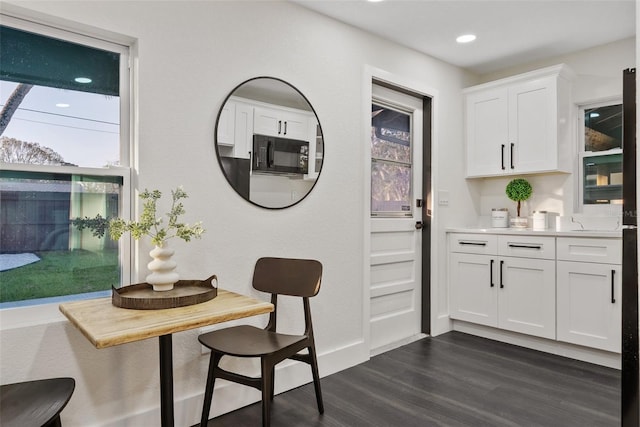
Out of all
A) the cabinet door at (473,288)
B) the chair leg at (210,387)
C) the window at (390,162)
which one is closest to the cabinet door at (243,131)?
the chair leg at (210,387)

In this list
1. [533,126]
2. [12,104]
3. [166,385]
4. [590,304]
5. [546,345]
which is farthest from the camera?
[533,126]

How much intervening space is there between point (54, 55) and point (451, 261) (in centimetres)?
332

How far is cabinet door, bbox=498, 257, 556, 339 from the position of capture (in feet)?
10.4

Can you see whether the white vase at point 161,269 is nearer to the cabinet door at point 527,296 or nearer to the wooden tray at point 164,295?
the wooden tray at point 164,295

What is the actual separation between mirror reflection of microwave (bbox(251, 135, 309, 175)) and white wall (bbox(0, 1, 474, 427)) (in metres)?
0.20

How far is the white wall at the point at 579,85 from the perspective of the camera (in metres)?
3.33

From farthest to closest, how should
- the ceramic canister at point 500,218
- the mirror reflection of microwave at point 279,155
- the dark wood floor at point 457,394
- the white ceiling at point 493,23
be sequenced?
the ceramic canister at point 500,218 → the white ceiling at point 493,23 → the mirror reflection of microwave at point 279,155 → the dark wood floor at point 457,394

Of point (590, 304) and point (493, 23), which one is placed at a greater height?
point (493, 23)

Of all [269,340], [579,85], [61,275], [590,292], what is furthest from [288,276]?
[579,85]

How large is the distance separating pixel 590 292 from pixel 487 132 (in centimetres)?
164

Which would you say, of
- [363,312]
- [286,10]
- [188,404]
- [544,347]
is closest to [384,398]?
[363,312]

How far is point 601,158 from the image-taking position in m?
3.49

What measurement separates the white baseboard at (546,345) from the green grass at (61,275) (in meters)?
3.01

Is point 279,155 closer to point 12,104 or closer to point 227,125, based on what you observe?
point 227,125
